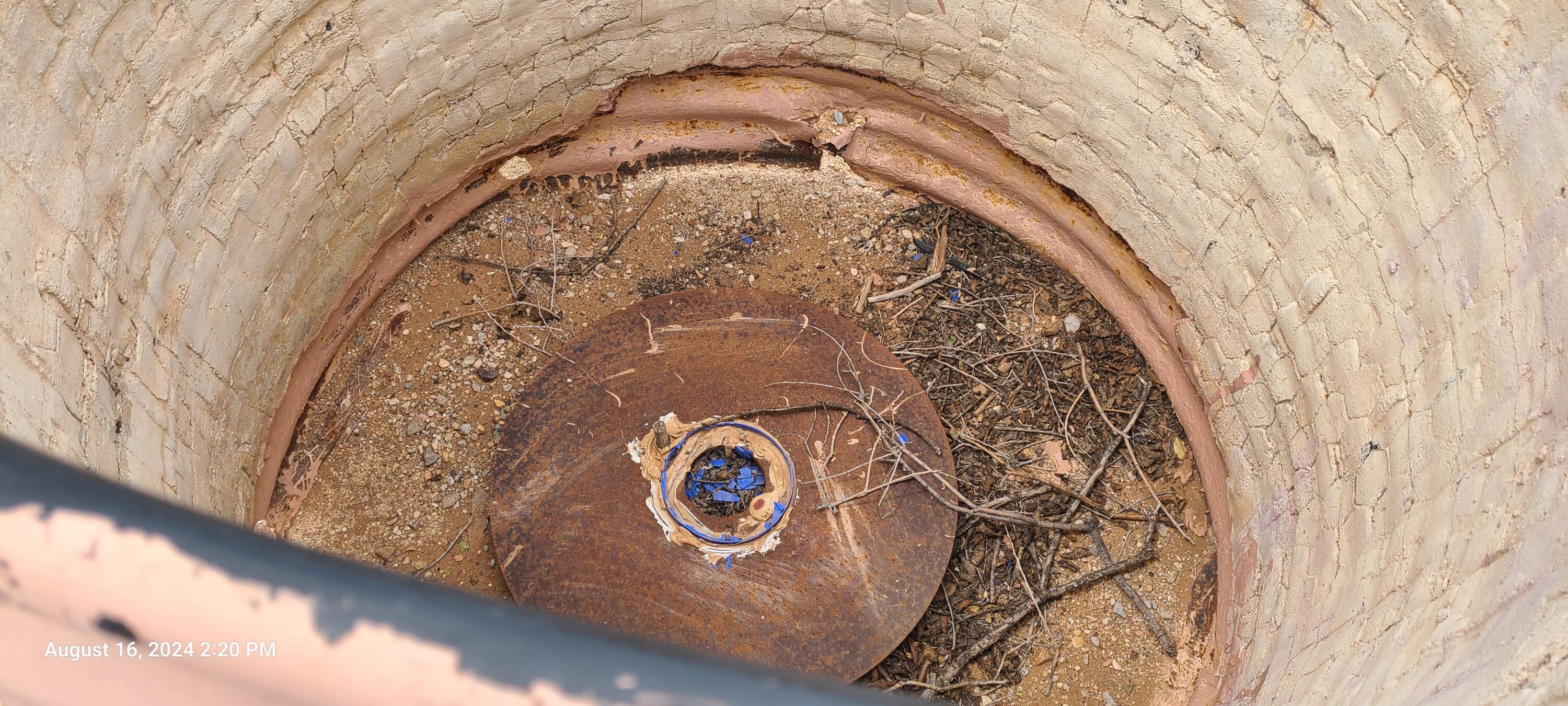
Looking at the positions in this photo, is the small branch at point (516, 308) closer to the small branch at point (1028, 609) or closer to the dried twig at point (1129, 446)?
the small branch at point (1028, 609)

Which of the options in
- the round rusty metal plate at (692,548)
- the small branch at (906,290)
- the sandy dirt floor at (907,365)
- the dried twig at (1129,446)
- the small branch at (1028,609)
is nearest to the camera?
the round rusty metal plate at (692,548)

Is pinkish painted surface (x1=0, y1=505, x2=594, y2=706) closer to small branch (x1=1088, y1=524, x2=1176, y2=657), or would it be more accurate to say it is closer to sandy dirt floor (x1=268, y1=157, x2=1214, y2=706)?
sandy dirt floor (x1=268, y1=157, x2=1214, y2=706)

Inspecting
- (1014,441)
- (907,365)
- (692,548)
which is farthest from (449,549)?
(1014,441)

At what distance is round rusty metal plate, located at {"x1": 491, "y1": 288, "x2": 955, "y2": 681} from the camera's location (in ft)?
9.25

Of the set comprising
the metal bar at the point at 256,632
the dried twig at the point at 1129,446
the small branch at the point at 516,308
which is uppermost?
the small branch at the point at 516,308

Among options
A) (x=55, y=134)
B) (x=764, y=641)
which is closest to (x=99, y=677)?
(x=55, y=134)

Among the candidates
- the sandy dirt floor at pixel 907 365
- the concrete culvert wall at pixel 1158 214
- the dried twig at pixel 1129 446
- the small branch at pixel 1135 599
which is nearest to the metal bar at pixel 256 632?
the concrete culvert wall at pixel 1158 214

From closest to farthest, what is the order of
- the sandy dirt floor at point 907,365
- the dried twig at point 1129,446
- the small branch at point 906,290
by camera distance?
the sandy dirt floor at point 907,365, the dried twig at point 1129,446, the small branch at point 906,290

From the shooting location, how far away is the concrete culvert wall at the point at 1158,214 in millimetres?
1919

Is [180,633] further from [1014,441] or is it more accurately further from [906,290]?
[906,290]

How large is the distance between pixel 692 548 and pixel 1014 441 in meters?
1.30

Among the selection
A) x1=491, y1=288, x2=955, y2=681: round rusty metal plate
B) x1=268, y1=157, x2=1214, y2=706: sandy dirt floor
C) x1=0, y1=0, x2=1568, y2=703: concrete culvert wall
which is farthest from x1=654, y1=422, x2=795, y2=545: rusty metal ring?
x1=0, y1=0, x2=1568, y2=703: concrete culvert wall

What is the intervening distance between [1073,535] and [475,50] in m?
2.76

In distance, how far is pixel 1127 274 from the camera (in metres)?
3.42
